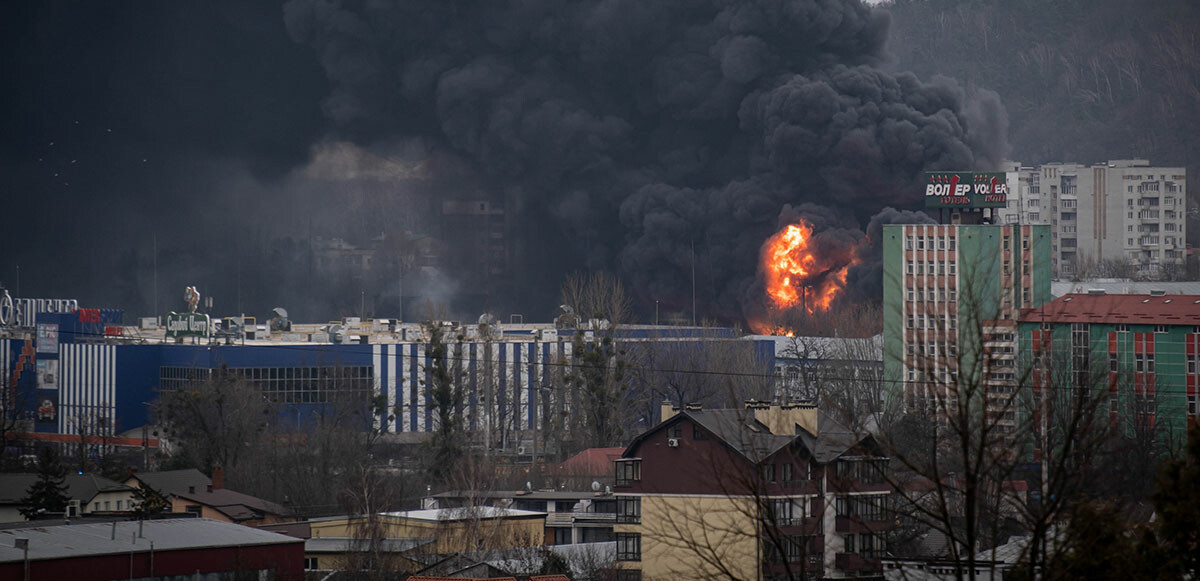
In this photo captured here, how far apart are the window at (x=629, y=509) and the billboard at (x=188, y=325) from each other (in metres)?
44.0

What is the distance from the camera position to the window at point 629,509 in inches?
1320

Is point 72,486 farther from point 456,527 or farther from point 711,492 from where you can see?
point 711,492

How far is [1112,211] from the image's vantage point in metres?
137

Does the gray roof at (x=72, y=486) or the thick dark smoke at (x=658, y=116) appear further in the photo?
the thick dark smoke at (x=658, y=116)

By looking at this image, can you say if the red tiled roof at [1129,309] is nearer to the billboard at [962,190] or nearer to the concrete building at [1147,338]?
the concrete building at [1147,338]

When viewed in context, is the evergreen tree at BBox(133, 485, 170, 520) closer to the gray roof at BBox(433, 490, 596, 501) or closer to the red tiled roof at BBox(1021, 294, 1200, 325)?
the gray roof at BBox(433, 490, 596, 501)

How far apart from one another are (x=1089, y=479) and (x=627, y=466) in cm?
2246

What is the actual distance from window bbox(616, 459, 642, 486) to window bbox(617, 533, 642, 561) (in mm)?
1315

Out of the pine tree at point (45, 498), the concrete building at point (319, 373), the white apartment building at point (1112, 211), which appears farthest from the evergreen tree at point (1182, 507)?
the white apartment building at point (1112, 211)

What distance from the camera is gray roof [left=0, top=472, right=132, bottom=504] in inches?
1705

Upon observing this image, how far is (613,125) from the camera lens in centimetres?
9925

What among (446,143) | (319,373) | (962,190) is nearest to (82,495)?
(319,373)

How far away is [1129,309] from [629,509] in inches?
1093

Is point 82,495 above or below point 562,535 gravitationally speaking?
above
